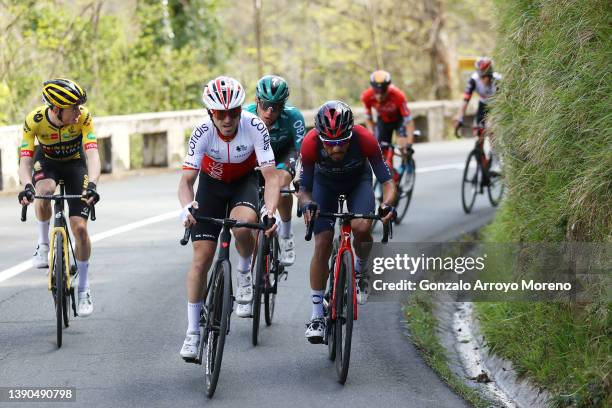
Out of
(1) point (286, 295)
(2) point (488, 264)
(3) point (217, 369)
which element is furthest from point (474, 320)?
(3) point (217, 369)

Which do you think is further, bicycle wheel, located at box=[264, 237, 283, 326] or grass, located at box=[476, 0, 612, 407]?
bicycle wheel, located at box=[264, 237, 283, 326]

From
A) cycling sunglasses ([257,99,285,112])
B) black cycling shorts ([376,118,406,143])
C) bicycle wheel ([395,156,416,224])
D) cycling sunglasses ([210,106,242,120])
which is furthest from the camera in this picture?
bicycle wheel ([395,156,416,224])

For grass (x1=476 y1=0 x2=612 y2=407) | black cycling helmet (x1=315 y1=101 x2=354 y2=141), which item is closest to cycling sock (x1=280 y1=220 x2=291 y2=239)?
grass (x1=476 y1=0 x2=612 y2=407)

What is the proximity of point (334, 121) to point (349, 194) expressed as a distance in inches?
33.9

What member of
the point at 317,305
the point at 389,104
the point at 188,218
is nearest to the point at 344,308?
the point at 317,305

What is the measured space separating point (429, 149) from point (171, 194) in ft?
29.0

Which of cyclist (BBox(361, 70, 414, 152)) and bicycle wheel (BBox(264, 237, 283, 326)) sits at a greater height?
cyclist (BBox(361, 70, 414, 152))

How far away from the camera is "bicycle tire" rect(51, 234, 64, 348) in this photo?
336 inches

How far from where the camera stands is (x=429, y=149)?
24891 mm

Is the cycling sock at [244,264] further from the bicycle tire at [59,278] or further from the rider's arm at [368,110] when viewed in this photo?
the rider's arm at [368,110]

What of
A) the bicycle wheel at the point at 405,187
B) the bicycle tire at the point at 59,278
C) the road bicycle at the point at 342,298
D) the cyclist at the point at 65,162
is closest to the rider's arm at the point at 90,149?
the cyclist at the point at 65,162

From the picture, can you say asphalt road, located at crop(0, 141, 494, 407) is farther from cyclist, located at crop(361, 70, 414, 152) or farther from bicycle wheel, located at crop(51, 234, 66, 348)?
cyclist, located at crop(361, 70, 414, 152)

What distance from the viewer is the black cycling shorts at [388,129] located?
580 inches

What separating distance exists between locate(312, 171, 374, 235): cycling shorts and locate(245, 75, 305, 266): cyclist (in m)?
1.36
